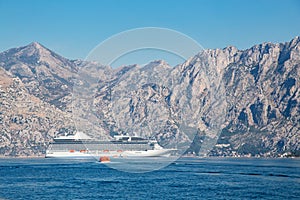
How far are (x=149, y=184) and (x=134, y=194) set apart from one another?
55.0 feet

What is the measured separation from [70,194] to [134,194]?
1002cm

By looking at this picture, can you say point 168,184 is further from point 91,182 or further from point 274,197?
point 274,197

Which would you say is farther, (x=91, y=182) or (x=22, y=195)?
(x=91, y=182)

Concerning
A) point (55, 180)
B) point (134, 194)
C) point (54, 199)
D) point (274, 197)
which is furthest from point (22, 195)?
point (274, 197)

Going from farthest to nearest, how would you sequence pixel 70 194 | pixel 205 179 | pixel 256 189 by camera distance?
pixel 205 179 → pixel 256 189 → pixel 70 194

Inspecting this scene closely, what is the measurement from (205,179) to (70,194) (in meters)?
37.5

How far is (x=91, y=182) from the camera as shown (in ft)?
335

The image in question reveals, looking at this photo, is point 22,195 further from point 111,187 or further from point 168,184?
point 168,184

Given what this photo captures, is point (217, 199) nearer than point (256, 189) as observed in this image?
Yes

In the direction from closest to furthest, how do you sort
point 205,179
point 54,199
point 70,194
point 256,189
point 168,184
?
point 54,199 < point 70,194 < point 256,189 < point 168,184 < point 205,179

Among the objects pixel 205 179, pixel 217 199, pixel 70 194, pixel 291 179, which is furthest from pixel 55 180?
pixel 291 179

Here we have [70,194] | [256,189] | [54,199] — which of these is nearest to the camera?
[54,199]

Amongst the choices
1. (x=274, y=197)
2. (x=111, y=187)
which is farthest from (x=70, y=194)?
(x=274, y=197)

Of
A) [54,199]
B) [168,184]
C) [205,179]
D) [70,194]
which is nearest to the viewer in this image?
[54,199]
